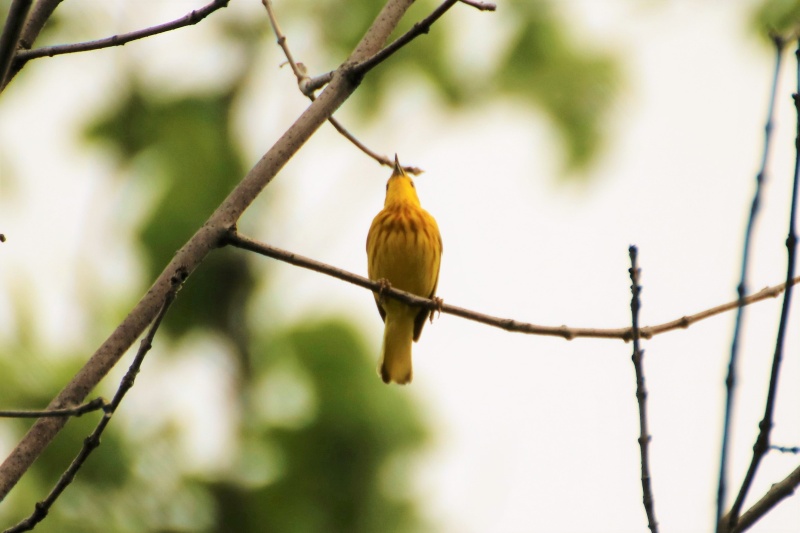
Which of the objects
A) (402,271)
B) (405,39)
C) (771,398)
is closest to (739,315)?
(771,398)

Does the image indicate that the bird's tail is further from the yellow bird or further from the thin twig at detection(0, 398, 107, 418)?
the thin twig at detection(0, 398, 107, 418)

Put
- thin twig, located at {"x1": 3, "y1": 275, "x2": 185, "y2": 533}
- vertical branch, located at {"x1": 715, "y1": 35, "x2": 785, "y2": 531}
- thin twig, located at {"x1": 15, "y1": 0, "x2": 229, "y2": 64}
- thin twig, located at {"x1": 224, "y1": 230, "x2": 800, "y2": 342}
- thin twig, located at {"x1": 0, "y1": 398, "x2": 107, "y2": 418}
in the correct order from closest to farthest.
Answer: vertical branch, located at {"x1": 715, "y1": 35, "x2": 785, "y2": 531} < thin twig, located at {"x1": 0, "y1": 398, "x2": 107, "y2": 418} < thin twig, located at {"x1": 3, "y1": 275, "x2": 185, "y2": 533} < thin twig, located at {"x1": 15, "y1": 0, "x2": 229, "y2": 64} < thin twig, located at {"x1": 224, "y1": 230, "x2": 800, "y2": 342}

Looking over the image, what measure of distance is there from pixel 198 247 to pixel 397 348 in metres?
2.77

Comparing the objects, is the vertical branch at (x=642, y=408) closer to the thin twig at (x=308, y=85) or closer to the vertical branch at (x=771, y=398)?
the vertical branch at (x=771, y=398)

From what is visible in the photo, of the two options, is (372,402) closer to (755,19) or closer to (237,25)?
(237,25)

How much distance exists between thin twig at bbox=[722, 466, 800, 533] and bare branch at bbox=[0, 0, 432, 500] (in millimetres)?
1088

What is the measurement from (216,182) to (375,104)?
52.6 inches

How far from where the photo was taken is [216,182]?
17.9 feet

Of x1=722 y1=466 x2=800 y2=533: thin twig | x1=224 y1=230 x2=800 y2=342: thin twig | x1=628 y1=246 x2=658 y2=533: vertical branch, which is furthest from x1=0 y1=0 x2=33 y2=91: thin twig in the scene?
x1=722 y1=466 x2=800 y2=533: thin twig

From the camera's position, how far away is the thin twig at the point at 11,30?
5.24ft

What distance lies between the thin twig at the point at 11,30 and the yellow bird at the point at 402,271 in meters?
2.99

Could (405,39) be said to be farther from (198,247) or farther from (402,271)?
(402,271)

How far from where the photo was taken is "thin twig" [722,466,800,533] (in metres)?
1.53

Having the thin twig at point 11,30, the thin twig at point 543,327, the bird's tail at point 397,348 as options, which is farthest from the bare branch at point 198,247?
the bird's tail at point 397,348
